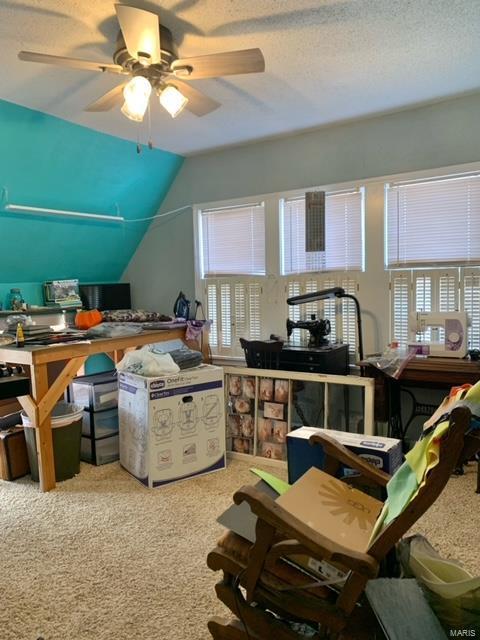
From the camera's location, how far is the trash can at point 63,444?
3.01m

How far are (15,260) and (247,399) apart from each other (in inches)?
99.5

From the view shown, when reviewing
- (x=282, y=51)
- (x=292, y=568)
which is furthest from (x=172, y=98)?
(x=292, y=568)

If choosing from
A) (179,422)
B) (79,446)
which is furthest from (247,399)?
(79,446)

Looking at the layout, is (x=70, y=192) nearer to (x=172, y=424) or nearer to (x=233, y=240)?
(x=233, y=240)

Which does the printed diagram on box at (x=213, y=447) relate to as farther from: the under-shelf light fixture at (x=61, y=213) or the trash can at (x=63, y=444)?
the under-shelf light fixture at (x=61, y=213)

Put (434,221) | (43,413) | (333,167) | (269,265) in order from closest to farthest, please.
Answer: (43,413), (434,221), (333,167), (269,265)

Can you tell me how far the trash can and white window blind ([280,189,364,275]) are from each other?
219 centimetres

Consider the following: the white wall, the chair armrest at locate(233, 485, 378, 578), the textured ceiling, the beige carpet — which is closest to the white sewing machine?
the white wall

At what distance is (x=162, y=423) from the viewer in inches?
115

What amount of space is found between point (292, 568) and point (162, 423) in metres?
1.62

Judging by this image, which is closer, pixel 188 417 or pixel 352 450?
pixel 352 450

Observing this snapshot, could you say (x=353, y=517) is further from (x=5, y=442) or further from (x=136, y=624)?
(x=5, y=442)

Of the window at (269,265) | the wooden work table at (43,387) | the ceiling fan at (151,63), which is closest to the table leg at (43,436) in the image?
the wooden work table at (43,387)

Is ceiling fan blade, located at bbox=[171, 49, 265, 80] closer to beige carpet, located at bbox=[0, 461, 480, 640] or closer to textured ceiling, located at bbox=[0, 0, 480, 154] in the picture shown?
textured ceiling, located at bbox=[0, 0, 480, 154]
